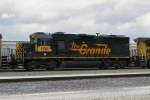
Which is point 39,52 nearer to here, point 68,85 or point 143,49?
point 143,49

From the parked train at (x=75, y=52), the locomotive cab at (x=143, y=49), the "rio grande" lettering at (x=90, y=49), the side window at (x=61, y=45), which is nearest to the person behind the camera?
the parked train at (x=75, y=52)

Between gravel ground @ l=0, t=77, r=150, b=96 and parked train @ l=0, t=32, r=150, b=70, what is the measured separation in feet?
61.6

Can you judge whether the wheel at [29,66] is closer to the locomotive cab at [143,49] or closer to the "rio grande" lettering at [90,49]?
the "rio grande" lettering at [90,49]

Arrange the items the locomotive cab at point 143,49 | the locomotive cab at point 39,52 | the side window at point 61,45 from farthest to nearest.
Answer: the locomotive cab at point 143,49, the side window at point 61,45, the locomotive cab at point 39,52

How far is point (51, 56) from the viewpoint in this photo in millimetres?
40812

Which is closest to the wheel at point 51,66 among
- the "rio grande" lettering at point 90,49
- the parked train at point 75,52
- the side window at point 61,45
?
the parked train at point 75,52

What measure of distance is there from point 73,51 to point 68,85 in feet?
76.3

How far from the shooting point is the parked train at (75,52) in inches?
1569

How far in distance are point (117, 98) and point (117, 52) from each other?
106 feet

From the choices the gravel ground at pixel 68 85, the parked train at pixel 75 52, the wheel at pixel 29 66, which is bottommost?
the gravel ground at pixel 68 85

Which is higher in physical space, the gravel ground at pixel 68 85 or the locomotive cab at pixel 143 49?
the locomotive cab at pixel 143 49

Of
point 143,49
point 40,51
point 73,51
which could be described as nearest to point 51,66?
point 40,51

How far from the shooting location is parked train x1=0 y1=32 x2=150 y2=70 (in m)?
39.8

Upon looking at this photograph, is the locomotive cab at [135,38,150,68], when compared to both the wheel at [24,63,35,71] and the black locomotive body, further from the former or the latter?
the wheel at [24,63,35,71]
